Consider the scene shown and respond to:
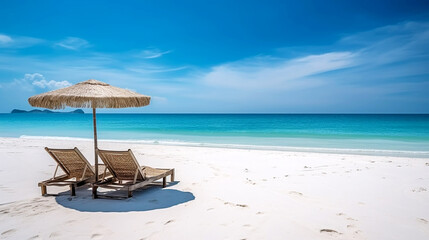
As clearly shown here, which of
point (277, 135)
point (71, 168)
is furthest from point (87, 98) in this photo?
point (277, 135)

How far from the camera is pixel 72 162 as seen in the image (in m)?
4.38

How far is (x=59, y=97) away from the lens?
12.0 feet

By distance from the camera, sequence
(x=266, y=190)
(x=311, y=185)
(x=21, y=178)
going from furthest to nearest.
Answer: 1. (x=21, y=178)
2. (x=311, y=185)
3. (x=266, y=190)

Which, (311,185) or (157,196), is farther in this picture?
(311,185)

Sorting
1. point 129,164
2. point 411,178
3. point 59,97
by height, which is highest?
point 59,97

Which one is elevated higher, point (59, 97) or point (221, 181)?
point (59, 97)

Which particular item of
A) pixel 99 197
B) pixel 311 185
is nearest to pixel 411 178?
pixel 311 185

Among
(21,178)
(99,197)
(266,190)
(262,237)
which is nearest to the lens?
(262,237)

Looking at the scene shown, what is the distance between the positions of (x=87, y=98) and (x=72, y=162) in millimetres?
1354

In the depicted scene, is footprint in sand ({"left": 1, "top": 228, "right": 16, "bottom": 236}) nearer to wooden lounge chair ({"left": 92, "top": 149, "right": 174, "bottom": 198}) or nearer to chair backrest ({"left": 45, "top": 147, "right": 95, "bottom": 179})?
wooden lounge chair ({"left": 92, "top": 149, "right": 174, "bottom": 198})

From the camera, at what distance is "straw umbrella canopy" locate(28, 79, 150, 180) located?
365 centimetres

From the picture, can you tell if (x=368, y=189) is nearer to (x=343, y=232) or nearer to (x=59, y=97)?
(x=343, y=232)

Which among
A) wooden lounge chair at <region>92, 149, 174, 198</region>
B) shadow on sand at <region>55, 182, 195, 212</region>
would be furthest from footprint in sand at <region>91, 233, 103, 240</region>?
wooden lounge chair at <region>92, 149, 174, 198</region>

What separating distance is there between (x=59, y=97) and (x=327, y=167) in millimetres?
5765
